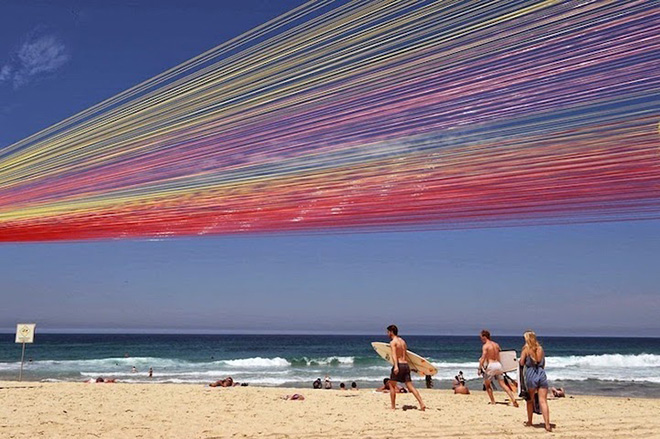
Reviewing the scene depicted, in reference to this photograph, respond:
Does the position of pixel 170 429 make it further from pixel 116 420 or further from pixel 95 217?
pixel 95 217

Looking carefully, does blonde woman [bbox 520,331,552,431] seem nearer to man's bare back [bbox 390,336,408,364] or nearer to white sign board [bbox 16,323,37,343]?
man's bare back [bbox 390,336,408,364]

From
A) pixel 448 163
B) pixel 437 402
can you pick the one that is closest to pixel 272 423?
pixel 437 402

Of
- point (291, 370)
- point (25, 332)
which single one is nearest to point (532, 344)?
point (25, 332)

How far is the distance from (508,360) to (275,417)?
4.58m

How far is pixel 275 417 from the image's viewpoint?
10906 mm

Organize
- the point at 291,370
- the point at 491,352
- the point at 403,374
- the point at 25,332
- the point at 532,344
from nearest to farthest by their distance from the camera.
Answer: the point at 532,344, the point at 403,374, the point at 491,352, the point at 25,332, the point at 291,370

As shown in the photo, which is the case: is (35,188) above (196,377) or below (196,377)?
above

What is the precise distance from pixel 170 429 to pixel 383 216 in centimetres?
622

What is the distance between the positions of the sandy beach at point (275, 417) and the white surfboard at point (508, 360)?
781 millimetres

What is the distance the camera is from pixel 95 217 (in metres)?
5.31

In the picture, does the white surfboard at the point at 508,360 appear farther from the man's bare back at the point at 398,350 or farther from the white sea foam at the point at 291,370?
the white sea foam at the point at 291,370

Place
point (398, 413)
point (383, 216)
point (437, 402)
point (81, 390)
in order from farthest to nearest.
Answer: point (81, 390) → point (437, 402) → point (398, 413) → point (383, 216)

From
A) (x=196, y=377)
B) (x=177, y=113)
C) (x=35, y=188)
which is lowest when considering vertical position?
(x=196, y=377)

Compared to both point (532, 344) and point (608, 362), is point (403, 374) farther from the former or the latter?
point (608, 362)
